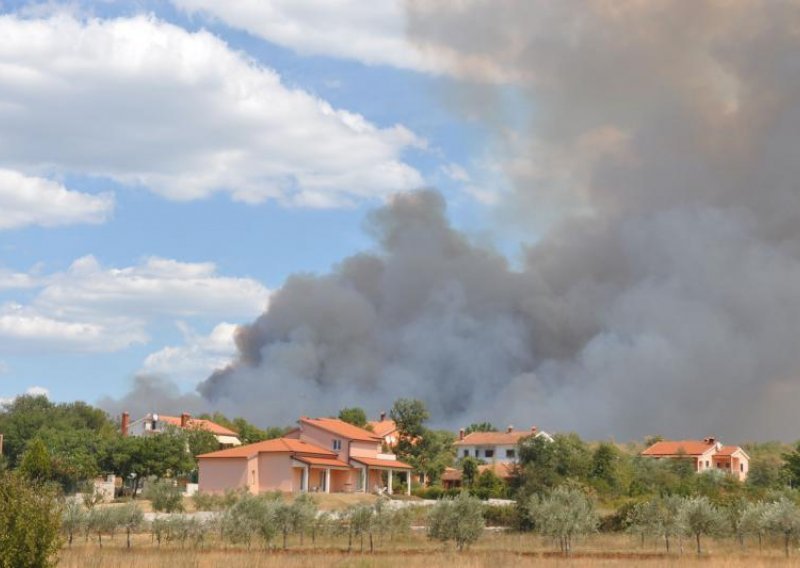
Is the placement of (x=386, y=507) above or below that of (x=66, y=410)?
below

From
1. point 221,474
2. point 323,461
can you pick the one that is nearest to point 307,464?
point 323,461

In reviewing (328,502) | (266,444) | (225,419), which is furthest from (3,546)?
(225,419)

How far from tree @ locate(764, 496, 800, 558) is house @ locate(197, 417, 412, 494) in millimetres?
39429

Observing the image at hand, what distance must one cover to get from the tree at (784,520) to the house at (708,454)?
6991cm

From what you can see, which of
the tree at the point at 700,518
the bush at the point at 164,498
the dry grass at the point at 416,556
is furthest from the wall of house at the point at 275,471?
the tree at the point at 700,518

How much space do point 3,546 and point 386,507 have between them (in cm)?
2673

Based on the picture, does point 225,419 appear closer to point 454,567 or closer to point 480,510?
point 480,510

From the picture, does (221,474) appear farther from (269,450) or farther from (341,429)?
(341,429)

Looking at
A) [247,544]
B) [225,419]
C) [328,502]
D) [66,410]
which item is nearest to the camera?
[247,544]

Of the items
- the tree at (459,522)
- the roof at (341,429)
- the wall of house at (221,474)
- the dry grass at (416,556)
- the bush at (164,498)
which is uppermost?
the roof at (341,429)

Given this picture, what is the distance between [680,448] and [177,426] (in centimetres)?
5206

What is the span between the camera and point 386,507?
151 ft

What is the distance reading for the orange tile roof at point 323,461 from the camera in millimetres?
76250

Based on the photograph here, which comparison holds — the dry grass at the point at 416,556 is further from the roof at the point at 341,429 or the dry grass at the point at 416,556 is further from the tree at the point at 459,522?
the roof at the point at 341,429
